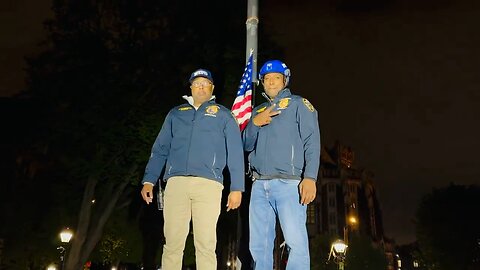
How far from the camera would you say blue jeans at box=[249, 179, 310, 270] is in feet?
17.9

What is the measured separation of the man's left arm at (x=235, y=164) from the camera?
588cm

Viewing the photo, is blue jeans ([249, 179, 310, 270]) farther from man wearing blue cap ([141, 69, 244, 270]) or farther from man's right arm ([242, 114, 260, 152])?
man's right arm ([242, 114, 260, 152])

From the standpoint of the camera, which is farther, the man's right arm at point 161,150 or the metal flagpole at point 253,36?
the metal flagpole at point 253,36

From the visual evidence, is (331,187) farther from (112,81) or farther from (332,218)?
(112,81)

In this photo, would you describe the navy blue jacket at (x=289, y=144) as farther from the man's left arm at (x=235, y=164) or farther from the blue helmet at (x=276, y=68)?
the blue helmet at (x=276, y=68)

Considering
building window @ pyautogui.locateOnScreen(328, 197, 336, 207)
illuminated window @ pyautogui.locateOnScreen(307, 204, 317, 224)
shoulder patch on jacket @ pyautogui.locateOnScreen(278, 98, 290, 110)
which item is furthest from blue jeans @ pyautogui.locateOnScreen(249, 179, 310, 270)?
building window @ pyautogui.locateOnScreen(328, 197, 336, 207)

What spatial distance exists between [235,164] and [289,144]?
2.32 ft

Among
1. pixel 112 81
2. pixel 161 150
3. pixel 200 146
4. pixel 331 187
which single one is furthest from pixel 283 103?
pixel 331 187

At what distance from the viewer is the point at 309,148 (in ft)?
18.8

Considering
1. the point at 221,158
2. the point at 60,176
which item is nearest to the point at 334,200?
the point at 60,176

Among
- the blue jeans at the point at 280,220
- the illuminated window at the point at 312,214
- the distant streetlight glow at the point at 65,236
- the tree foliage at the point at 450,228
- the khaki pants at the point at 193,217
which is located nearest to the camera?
the blue jeans at the point at 280,220

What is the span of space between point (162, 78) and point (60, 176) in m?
8.20

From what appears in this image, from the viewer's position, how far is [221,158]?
606cm

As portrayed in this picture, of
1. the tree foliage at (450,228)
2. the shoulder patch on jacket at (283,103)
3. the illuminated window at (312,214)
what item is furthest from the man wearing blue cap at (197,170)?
the illuminated window at (312,214)
